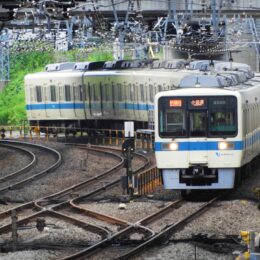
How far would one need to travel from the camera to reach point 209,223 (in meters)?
15.2

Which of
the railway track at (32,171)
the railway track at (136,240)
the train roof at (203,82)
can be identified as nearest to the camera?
the railway track at (136,240)

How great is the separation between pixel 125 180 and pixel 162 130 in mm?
1394

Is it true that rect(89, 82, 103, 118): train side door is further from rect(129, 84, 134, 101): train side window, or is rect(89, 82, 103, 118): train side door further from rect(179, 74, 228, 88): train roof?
rect(179, 74, 228, 88): train roof

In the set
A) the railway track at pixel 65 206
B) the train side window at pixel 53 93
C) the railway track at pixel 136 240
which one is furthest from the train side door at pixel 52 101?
the railway track at pixel 136 240

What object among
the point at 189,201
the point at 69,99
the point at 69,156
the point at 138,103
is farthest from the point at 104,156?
the point at 189,201

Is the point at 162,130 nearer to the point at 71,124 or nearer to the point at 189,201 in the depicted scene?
the point at 189,201

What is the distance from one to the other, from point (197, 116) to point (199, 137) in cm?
39

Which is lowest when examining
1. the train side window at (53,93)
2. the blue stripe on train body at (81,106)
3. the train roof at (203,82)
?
the blue stripe on train body at (81,106)

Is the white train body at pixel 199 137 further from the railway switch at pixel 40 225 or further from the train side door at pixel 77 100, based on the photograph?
the train side door at pixel 77 100

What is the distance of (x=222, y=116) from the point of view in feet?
59.5

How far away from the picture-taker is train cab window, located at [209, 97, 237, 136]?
1811 cm

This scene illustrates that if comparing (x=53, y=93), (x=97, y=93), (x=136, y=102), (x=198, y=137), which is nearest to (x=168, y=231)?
(x=198, y=137)

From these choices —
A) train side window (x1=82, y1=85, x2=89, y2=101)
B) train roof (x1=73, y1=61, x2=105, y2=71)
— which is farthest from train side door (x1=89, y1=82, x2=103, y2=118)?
train roof (x1=73, y1=61, x2=105, y2=71)

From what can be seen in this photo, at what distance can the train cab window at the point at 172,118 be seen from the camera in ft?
59.3
